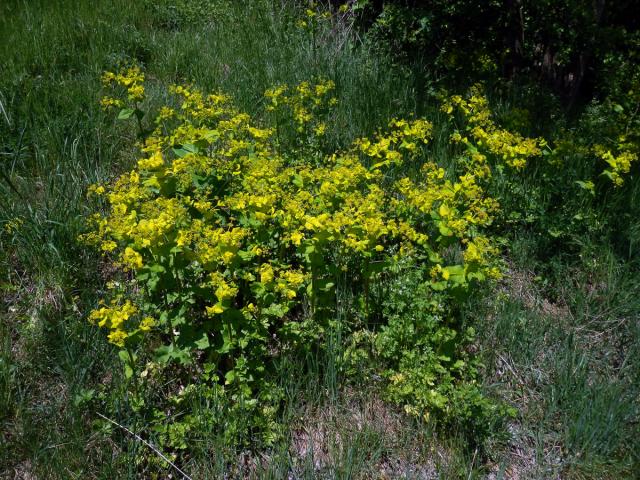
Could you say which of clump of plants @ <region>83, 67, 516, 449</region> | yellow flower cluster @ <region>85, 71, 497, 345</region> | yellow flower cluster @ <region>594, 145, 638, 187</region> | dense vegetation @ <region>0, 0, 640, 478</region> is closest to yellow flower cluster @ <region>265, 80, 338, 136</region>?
dense vegetation @ <region>0, 0, 640, 478</region>

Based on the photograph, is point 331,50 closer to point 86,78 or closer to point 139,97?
point 86,78

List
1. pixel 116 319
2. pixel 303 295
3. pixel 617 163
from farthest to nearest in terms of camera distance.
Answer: pixel 617 163
pixel 303 295
pixel 116 319

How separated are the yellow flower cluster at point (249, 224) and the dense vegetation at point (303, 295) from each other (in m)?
0.02

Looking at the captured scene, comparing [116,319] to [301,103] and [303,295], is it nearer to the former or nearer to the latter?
[303,295]

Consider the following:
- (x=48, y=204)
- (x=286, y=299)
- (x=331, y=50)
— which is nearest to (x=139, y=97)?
(x=48, y=204)

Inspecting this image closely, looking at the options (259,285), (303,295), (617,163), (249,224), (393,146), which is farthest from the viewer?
(393,146)

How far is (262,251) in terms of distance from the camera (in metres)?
2.57

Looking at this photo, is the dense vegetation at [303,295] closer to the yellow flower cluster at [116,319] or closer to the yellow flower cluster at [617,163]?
the yellow flower cluster at [116,319]

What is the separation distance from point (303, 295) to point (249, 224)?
49cm

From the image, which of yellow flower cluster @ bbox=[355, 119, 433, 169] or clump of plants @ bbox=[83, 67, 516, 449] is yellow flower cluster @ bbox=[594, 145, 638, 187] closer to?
clump of plants @ bbox=[83, 67, 516, 449]

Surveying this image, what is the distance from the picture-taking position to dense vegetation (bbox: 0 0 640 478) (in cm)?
235

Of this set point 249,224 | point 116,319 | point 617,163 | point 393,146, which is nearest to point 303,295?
point 249,224

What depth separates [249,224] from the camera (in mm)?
2646

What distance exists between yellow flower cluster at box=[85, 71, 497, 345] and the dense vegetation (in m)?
0.02
